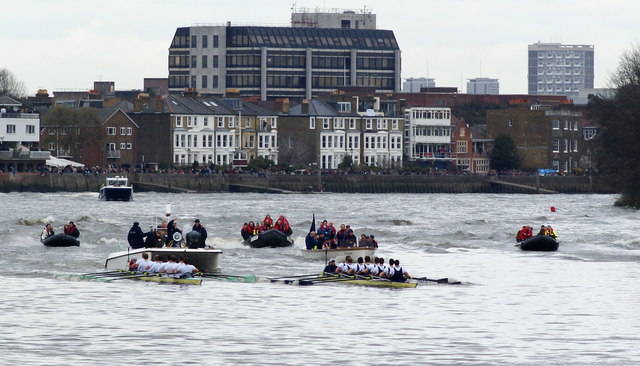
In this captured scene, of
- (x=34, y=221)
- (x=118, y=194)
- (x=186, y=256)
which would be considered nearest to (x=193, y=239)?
(x=186, y=256)

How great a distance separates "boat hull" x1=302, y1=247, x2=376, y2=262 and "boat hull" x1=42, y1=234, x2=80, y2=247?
10664 mm

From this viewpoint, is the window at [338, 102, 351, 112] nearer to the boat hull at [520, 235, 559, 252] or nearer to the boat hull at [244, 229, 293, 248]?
the boat hull at [520, 235, 559, 252]

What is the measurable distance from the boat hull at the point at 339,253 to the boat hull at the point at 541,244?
11.5 meters

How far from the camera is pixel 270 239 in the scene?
7138 centimetres

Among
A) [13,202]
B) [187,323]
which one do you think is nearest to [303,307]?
[187,323]

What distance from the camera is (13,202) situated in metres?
123

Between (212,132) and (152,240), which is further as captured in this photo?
(212,132)

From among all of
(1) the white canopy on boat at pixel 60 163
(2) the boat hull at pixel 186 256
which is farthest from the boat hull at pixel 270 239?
(1) the white canopy on boat at pixel 60 163

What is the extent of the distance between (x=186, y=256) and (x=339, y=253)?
9481 mm

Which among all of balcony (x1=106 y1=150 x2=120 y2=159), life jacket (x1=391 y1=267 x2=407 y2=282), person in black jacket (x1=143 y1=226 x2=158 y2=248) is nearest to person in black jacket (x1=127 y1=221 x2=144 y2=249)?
person in black jacket (x1=143 y1=226 x2=158 y2=248)

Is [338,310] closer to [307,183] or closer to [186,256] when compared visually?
[186,256]

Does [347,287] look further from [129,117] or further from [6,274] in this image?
[129,117]

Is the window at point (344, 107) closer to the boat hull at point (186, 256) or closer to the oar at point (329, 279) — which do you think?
the boat hull at point (186, 256)

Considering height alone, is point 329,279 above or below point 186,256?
below
